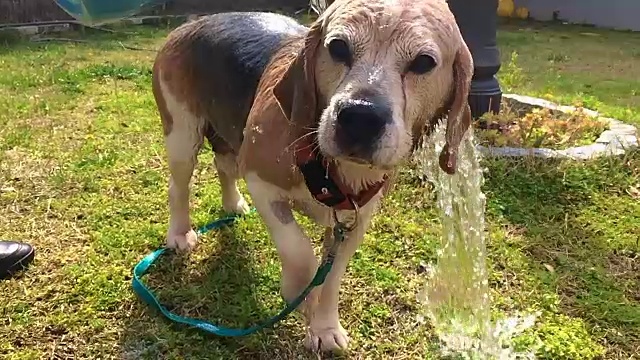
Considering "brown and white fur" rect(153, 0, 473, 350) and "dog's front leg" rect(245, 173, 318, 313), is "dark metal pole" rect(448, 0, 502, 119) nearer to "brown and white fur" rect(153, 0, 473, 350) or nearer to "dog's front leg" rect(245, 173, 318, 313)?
"brown and white fur" rect(153, 0, 473, 350)

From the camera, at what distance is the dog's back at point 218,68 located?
3512 millimetres

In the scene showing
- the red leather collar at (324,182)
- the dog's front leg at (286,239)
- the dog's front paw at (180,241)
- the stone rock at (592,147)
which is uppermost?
the red leather collar at (324,182)

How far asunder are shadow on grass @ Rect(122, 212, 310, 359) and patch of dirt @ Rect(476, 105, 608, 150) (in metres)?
2.15

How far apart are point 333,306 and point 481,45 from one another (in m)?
3.00

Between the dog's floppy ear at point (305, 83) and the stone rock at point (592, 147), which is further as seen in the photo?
the stone rock at point (592, 147)

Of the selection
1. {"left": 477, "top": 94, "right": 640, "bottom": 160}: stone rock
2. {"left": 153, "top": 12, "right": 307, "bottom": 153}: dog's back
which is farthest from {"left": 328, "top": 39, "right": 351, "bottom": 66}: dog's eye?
{"left": 477, "top": 94, "right": 640, "bottom": 160}: stone rock

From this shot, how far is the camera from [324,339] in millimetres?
3213

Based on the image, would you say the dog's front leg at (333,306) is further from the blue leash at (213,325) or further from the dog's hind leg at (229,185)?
the dog's hind leg at (229,185)

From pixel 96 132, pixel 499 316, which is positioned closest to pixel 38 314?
pixel 499 316

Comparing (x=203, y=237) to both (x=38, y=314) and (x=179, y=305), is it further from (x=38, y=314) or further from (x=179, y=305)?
(x=38, y=314)

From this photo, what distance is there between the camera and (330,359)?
10.5ft

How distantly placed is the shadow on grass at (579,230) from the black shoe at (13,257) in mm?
2474

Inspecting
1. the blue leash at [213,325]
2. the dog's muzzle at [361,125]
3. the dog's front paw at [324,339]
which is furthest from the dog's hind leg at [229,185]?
the dog's muzzle at [361,125]

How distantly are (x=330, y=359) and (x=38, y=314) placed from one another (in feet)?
4.46
